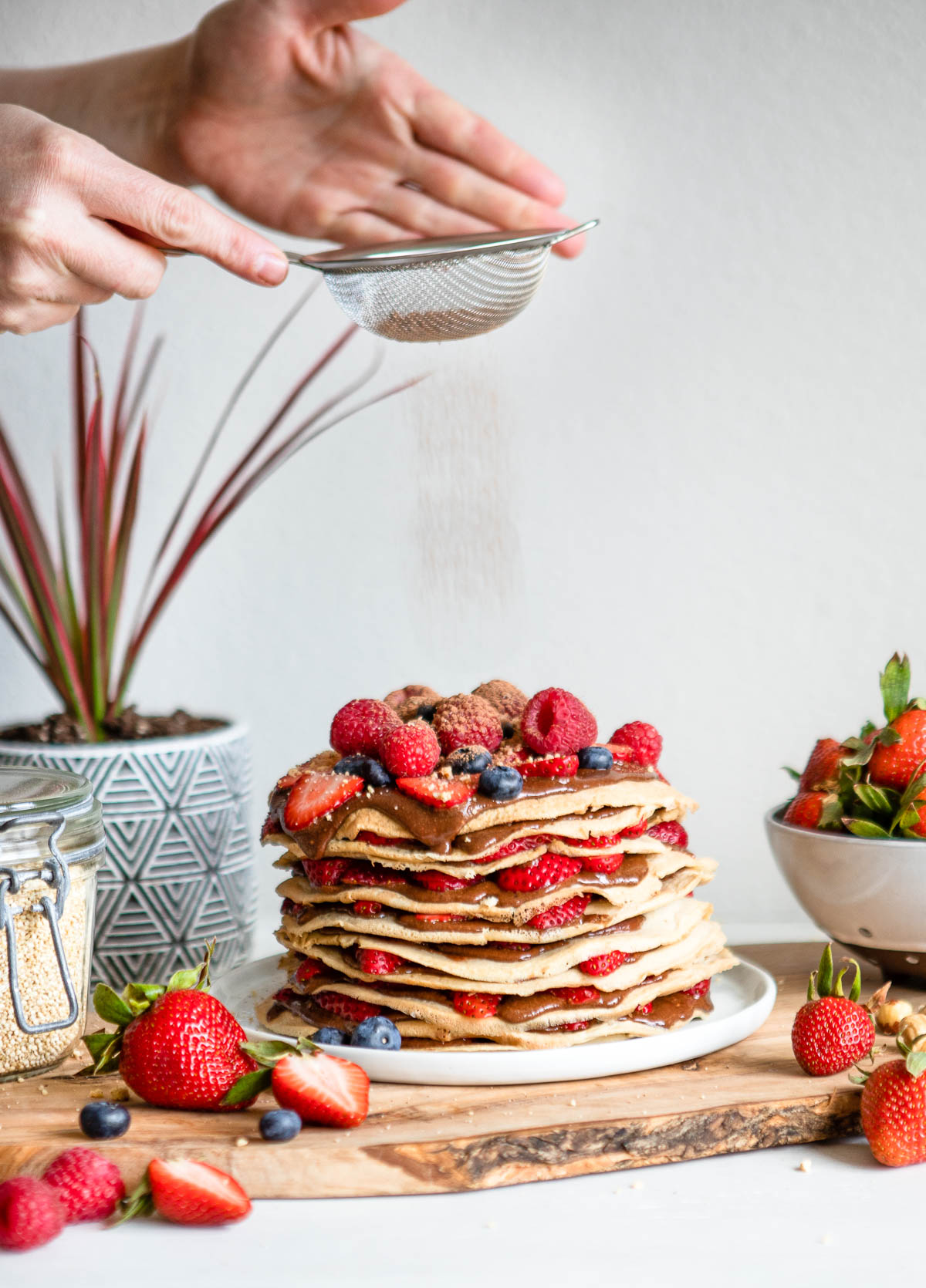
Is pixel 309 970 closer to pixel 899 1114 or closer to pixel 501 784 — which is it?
pixel 501 784

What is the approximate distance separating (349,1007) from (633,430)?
1271mm

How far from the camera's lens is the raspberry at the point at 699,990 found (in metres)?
1.47

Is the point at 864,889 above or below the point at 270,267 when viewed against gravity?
below

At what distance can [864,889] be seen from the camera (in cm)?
156

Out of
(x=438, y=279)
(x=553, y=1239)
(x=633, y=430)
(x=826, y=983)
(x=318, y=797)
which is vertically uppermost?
(x=438, y=279)

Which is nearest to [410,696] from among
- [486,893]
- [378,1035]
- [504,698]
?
[504,698]

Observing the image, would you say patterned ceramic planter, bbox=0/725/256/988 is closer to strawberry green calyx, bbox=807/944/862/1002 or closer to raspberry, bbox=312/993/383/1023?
raspberry, bbox=312/993/383/1023

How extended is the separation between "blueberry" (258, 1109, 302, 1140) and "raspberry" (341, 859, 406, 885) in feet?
0.89

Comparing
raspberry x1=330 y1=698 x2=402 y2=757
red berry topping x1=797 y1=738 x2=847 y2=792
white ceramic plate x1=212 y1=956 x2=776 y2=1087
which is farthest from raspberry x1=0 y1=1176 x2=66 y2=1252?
red berry topping x1=797 y1=738 x2=847 y2=792

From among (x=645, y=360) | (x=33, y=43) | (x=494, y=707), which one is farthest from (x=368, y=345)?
(x=494, y=707)

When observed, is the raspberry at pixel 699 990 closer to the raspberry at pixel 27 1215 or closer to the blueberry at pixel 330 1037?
the blueberry at pixel 330 1037

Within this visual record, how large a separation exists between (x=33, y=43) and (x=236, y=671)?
109cm

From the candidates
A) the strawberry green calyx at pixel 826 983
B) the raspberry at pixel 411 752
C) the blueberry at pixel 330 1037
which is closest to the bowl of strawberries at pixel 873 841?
the strawberry green calyx at pixel 826 983

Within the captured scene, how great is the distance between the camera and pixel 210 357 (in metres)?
2.27
